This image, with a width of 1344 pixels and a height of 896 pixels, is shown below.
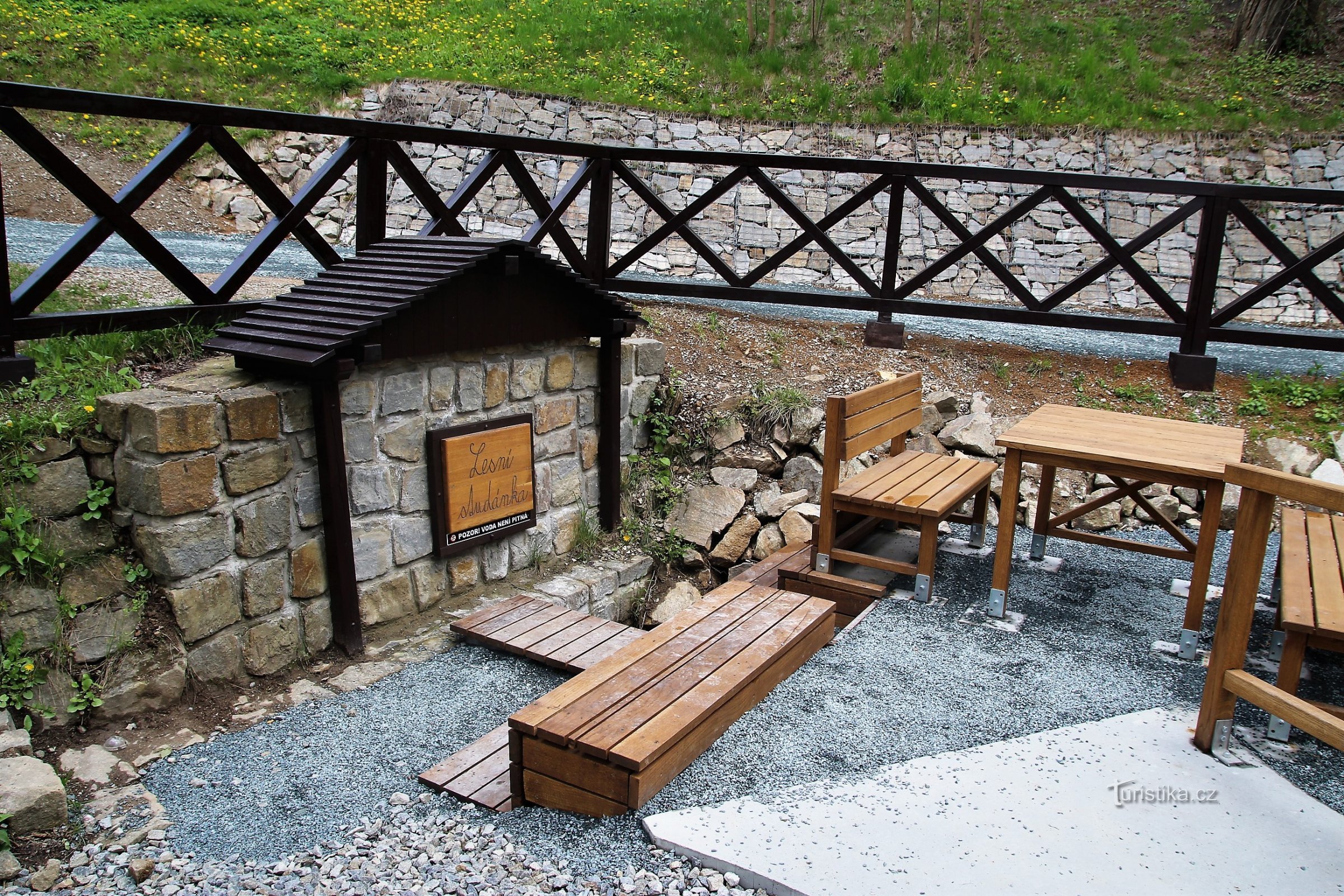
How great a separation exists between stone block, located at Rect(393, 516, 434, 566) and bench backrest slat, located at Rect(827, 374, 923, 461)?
2049 millimetres

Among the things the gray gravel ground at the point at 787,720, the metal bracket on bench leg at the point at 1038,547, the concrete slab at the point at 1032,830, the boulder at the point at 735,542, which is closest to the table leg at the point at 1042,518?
the metal bracket on bench leg at the point at 1038,547

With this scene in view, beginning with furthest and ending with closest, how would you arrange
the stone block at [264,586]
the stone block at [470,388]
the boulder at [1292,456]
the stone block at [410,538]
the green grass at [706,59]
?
the green grass at [706,59]
the boulder at [1292,456]
the stone block at [470,388]
the stone block at [410,538]
the stone block at [264,586]

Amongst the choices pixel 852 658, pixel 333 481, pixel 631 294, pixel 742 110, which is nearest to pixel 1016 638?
pixel 852 658

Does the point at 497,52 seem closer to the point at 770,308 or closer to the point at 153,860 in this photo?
the point at 770,308

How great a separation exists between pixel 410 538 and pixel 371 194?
2.00 meters

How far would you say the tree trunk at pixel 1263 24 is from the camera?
48.9 ft

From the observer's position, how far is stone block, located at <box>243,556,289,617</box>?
3713 millimetres

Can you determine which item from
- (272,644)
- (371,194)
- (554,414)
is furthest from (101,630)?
(371,194)

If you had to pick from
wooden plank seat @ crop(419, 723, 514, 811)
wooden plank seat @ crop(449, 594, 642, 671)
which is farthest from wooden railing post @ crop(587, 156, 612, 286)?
wooden plank seat @ crop(419, 723, 514, 811)

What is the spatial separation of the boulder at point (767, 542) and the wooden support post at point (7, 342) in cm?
419

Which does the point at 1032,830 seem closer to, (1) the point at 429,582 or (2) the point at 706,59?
(1) the point at 429,582

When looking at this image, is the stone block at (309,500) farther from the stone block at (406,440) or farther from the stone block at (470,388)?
the stone block at (470,388)

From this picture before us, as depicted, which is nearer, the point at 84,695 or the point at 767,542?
the point at 84,695

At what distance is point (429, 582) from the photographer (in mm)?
4508
